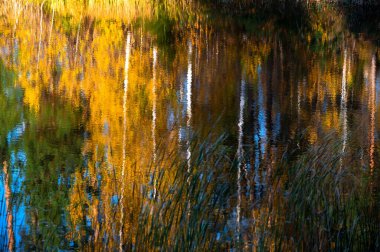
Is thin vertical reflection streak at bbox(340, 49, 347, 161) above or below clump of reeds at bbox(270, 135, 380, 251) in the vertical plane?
above

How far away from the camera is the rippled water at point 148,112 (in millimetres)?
5488

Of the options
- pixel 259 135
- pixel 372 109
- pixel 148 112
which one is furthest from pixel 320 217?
pixel 372 109

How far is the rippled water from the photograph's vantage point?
549 cm

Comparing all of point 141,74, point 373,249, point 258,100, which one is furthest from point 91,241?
point 141,74

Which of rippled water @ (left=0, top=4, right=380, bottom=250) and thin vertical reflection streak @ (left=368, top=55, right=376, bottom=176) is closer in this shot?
rippled water @ (left=0, top=4, right=380, bottom=250)

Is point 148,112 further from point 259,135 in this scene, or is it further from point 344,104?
point 344,104

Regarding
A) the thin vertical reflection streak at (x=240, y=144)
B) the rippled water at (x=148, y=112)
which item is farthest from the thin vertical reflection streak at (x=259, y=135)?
the thin vertical reflection streak at (x=240, y=144)

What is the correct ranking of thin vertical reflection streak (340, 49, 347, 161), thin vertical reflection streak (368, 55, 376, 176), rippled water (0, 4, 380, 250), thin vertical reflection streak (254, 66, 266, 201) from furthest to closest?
1. thin vertical reflection streak (340, 49, 347, 161)
2. thin vertical reflection streak (368, 55, 376, 176)
3. thin vertical reflection streak (254, 66, 266, 201)
4. rippled water (0, 4, 380, 250)

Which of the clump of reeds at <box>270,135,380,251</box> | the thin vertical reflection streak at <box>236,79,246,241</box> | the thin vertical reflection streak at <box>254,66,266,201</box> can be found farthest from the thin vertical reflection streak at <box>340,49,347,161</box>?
the clump of reeds at <box>270,135,380,251</box>

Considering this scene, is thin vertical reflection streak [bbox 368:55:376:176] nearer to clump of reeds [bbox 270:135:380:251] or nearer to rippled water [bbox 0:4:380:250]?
rippled water [bbox 0:4:380:250]

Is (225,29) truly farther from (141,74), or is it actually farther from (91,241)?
(91,241)

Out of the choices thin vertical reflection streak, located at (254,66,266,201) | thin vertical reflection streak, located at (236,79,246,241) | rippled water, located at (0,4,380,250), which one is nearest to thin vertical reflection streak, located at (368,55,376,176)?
rippled water, located at (0,4,380,250)

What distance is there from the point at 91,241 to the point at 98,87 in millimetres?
6583

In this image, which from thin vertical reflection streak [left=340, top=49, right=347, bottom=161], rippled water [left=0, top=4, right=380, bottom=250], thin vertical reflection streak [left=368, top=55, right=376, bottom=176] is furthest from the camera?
thin vertical reflection streak [left=340, top=49, right=347, bottom=161]
